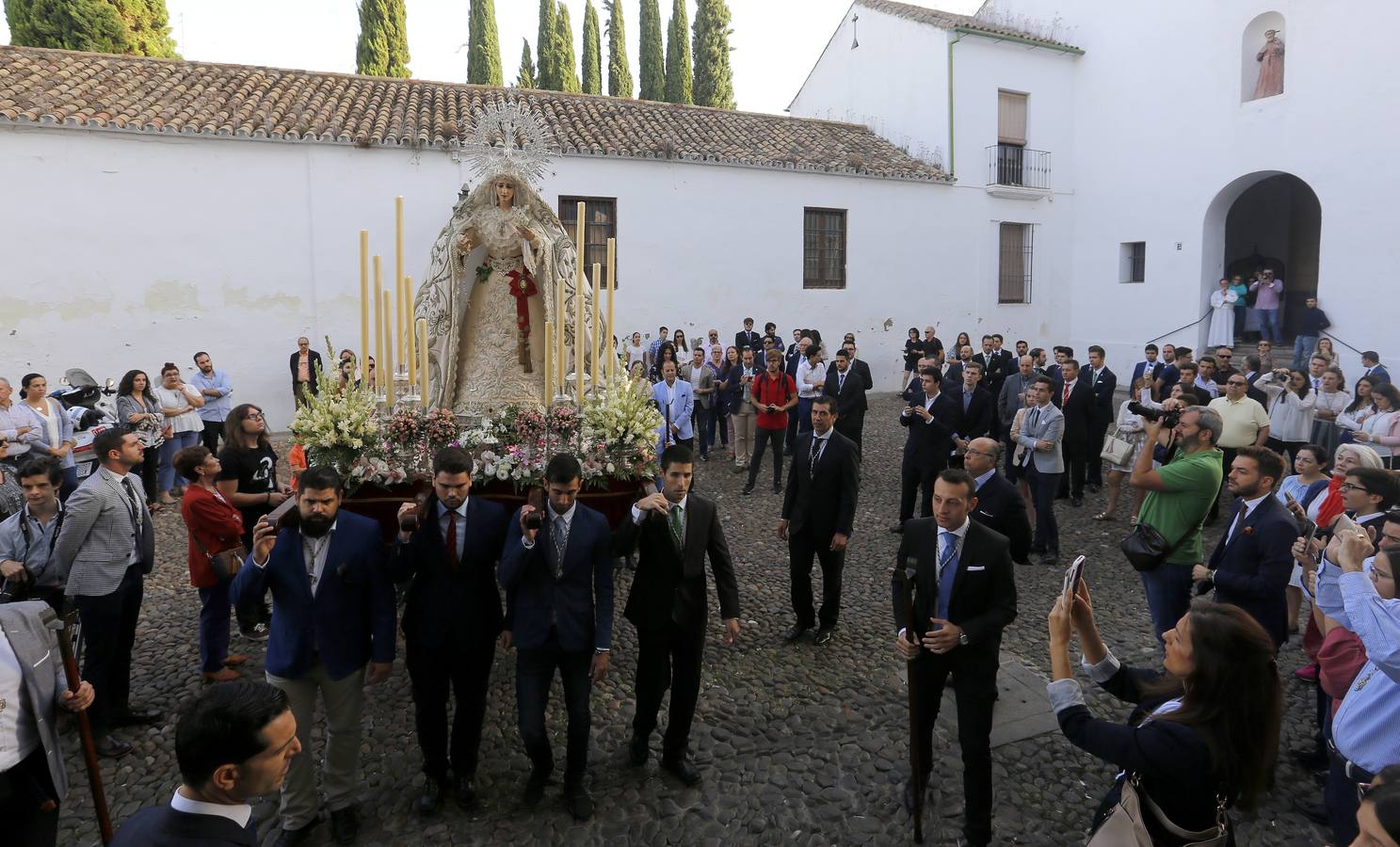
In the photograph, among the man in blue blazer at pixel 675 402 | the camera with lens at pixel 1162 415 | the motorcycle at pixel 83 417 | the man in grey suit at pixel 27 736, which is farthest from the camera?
the man in blue blazer at pixel 675 402

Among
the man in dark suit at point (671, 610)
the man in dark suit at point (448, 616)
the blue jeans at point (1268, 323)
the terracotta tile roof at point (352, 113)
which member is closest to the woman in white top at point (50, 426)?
the man in dark suit at point (448, 616)

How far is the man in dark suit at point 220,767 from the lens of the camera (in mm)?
1994

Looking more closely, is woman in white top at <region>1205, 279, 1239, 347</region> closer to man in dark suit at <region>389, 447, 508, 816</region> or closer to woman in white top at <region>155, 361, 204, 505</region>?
man in dark suit at <region>389, 447, 508, 816</region>

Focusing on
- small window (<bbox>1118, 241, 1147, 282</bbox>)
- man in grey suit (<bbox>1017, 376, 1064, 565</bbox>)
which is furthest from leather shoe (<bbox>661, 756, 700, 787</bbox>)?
small window (<bbox>1118, 241, 1147, 282</bbox>)

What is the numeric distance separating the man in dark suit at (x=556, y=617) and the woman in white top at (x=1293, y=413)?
8457 millimetres

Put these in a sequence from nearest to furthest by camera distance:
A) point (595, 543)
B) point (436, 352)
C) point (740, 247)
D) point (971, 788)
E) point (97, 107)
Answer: point (971, 788), point (595, 543), point (436, 352), point (97, 107), point (740, 247)

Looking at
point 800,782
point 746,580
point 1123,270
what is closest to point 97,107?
point 746,580

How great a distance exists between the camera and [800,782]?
4379 millimetres

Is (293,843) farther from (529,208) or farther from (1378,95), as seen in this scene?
(1378,95)

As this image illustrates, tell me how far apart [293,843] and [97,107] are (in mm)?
14646

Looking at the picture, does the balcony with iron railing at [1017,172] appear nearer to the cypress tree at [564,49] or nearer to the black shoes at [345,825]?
the cypress tree at [564,49]

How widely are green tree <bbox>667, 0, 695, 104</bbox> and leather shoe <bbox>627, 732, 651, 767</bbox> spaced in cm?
2852

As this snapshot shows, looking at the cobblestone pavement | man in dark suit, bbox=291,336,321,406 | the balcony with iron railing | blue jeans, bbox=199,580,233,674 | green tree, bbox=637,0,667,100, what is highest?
green tree, bbox=637,0,667,100

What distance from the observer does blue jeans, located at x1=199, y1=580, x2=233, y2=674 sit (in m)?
5.25
